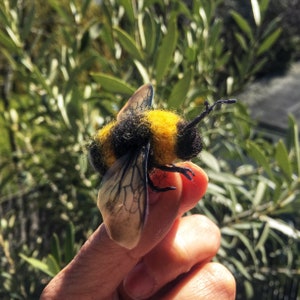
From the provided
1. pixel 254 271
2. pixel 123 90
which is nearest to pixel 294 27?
pixel 254 271

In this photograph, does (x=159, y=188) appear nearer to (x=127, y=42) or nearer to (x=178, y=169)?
(x=178, y=169)

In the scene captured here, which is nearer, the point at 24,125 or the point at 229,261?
the point at 229,261

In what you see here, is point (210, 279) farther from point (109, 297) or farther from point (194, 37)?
point (194, 37)

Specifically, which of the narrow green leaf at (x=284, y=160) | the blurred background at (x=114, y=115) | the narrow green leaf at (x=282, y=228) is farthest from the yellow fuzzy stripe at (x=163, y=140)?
the narrow green leaf at (x=282, y=228)

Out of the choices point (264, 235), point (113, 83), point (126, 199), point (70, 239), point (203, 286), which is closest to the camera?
point (126, 199)

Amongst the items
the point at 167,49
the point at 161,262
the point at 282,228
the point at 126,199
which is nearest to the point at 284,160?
the point at 282,228

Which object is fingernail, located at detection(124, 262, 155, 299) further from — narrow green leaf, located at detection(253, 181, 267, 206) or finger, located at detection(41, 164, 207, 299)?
narrow green leaf, located at detection(253, 181, 267, 206)

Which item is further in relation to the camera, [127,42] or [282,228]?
[282,228]
